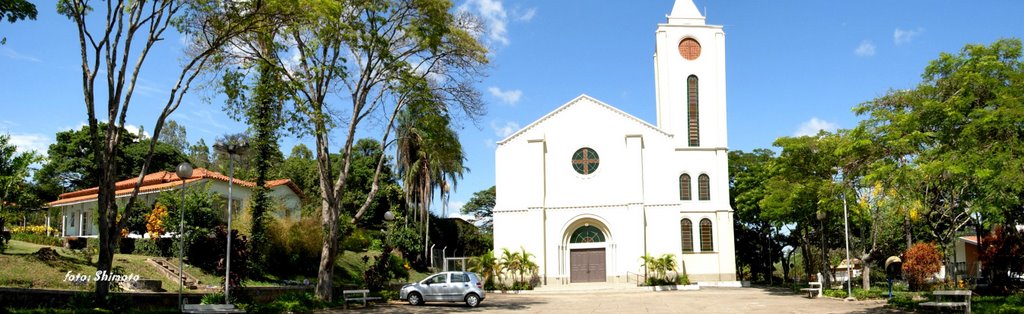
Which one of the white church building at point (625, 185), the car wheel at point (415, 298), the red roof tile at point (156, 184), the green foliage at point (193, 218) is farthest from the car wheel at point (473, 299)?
the red roof tile at point (156, 184)

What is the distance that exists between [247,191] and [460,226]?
17.6 meters

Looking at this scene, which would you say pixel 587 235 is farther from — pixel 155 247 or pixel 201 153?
pixel 201 153

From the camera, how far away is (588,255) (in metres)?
36.0

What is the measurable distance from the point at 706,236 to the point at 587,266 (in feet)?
21.2

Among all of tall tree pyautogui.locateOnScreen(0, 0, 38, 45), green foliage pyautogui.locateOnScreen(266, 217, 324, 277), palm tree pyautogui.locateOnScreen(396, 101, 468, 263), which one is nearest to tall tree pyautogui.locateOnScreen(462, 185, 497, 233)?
palm tree pyautogui.locateOnScreen(396, 101, 468, 263)

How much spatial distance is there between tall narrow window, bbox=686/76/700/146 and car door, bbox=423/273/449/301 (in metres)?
19.0

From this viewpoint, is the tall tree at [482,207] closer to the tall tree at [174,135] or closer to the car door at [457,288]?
the tall tree at [174,135]

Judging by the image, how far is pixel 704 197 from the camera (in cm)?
3756

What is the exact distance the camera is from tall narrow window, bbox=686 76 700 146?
38312mm

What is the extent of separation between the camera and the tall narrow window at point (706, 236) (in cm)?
3719

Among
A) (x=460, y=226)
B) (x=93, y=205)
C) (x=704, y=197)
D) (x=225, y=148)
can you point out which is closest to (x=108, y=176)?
(x=225, y=148)

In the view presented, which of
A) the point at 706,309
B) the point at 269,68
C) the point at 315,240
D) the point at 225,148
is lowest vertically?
the point at 706,309

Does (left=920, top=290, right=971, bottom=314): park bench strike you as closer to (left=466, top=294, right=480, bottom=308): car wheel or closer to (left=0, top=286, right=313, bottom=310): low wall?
(left=466, top=294, right=480, bottom=308): car wheel

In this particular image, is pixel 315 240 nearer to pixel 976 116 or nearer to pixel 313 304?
pixel 313 304
